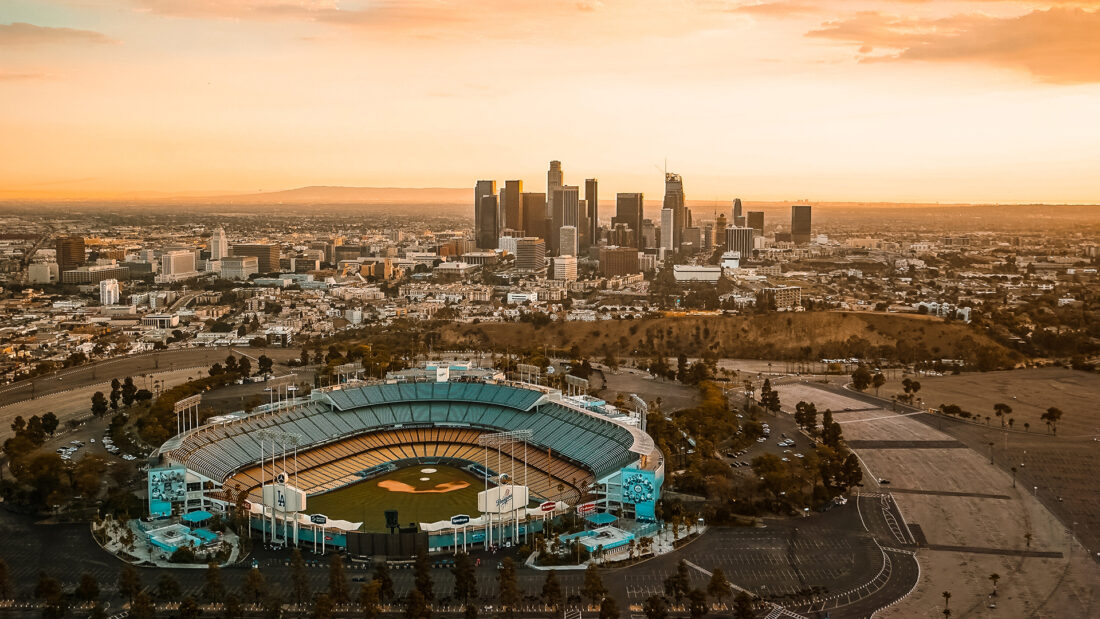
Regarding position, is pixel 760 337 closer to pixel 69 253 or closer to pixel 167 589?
pixel 167 589

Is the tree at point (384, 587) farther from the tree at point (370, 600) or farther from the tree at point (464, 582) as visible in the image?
the tree at point (464, 582)

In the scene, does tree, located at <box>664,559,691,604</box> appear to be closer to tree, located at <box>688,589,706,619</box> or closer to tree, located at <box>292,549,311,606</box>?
tree, located at <box>688,589,706,619</box>

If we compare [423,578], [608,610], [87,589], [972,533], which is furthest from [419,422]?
[972,533]

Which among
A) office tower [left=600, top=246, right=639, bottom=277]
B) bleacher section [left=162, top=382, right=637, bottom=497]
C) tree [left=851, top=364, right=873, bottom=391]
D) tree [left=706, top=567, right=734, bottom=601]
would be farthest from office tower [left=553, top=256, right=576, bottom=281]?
tree [left=706, top=567, right=734, bottom=601]

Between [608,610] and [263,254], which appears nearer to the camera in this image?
[608,610]

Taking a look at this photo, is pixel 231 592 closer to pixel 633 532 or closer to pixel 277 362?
pixel 633 532
